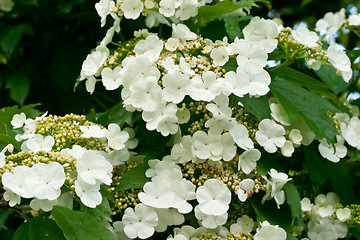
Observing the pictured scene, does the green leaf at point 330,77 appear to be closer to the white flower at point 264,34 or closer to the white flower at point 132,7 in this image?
the white flower at point 264,34

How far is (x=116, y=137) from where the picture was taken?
132 centimetres

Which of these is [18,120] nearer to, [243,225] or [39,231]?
[39,231]

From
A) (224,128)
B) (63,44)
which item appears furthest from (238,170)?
(63,44)

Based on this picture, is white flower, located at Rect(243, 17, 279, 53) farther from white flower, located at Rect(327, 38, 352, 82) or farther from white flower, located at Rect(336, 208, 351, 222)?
white flower, located at Rect(336, 208, 351, 222)

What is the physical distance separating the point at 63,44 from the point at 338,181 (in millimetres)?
1505

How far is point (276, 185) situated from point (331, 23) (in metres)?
0.85

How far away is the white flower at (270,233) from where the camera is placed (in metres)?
1.15

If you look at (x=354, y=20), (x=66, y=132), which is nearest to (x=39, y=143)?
(x=66, y=132)

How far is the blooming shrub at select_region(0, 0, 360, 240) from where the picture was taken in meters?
1.14

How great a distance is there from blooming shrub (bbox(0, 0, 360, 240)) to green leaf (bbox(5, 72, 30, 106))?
741mm

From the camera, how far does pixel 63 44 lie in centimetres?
239

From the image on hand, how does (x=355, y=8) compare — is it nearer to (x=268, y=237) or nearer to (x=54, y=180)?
(x=268, y=237)

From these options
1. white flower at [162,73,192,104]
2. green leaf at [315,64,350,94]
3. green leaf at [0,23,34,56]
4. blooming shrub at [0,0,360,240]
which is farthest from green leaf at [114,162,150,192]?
green leaf at [0,23,34,56]

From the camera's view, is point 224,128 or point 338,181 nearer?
point 224,128
